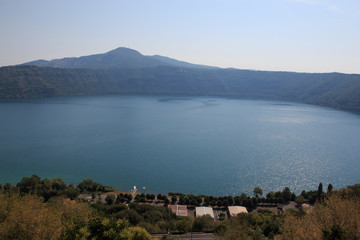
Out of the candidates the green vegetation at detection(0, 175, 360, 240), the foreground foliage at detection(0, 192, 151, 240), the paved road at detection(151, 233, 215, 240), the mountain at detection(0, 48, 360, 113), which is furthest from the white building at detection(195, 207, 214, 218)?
the mountain at detection(0, 48, 360, 113)

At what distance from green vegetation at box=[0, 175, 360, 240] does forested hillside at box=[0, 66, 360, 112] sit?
10822 cm

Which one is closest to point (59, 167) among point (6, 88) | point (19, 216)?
point (19, 216)

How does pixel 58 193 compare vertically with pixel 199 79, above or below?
below

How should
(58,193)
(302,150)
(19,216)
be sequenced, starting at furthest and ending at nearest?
(302,150) < (58,193) < (19,216)

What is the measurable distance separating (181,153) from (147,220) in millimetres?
23277

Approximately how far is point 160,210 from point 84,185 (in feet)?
35.2

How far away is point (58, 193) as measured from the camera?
23.4m

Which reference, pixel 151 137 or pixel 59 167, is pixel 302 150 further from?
pixel 59 167

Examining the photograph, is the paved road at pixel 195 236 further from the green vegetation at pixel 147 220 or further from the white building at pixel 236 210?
the white building at pixel 236 210

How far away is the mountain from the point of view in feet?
408

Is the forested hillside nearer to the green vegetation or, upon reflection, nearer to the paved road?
→ the green vegetation

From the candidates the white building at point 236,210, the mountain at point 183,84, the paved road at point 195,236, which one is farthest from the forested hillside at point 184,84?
the paved road at point 195,236

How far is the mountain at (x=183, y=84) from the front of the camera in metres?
124

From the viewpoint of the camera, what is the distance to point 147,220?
18922 millimetres
